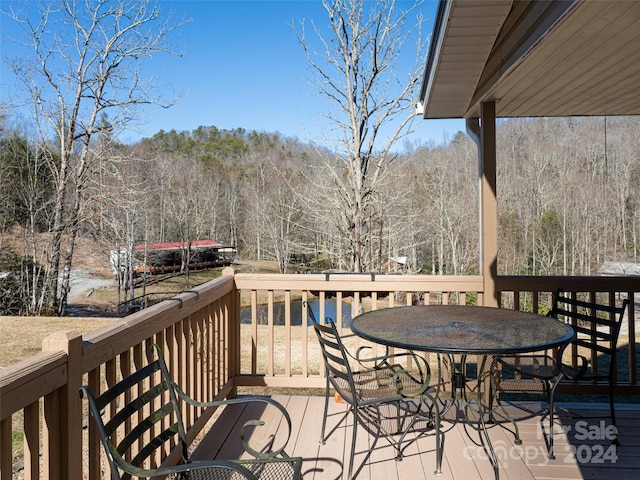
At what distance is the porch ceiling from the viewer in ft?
7.66

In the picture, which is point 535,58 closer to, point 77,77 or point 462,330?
point 462,330

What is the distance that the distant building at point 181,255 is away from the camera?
20609mm

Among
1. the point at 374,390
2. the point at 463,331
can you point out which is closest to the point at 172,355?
the point at 374,390

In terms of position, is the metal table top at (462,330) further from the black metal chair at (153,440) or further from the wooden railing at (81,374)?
the wooden railing at (81,374)

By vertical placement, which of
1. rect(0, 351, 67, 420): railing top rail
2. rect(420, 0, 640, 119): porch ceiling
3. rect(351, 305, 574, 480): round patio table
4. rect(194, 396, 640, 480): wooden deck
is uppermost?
rect(420, 0, 640, 119): porch ceiling

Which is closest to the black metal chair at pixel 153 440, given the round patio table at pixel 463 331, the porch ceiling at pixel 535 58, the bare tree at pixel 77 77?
the round patio table at pixel 463 331

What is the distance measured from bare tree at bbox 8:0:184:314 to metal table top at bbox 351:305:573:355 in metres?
12.0

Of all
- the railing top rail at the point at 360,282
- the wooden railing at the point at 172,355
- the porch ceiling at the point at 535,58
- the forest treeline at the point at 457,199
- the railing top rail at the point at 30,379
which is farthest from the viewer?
the forest treeline at the point at 457,199

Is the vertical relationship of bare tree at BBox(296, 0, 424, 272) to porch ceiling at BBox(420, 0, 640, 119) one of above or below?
above

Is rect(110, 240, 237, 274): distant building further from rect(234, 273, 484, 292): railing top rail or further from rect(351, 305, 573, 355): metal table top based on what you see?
rect(351, 305, 573, 355): metal table top

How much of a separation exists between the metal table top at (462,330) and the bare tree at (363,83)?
271 inches

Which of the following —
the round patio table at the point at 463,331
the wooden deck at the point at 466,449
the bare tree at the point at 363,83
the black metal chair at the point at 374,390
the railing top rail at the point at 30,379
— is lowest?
the wooden deck at the point at 466,449

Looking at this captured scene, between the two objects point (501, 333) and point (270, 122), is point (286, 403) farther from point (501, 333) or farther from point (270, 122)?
→ point (270, 122)

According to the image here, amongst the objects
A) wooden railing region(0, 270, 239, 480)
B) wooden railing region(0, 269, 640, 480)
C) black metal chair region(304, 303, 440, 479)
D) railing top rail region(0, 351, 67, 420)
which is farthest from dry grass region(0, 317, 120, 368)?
railing top rail region(0, 351, 67, 420)
